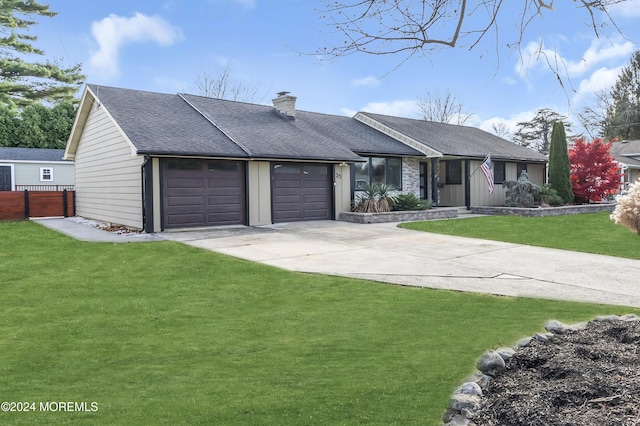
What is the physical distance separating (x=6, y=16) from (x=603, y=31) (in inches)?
1326

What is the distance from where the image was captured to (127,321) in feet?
16.9

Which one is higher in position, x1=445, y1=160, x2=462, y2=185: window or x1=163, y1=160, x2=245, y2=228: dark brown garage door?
x1=445, y1=160, x2=462, y2=185: window

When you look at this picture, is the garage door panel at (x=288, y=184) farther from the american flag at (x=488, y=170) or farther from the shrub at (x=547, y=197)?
the shrub at (x=547, y=197)

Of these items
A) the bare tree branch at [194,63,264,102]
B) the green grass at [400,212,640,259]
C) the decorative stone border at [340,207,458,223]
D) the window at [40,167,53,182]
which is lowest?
the green grass at [400,212,640,259]

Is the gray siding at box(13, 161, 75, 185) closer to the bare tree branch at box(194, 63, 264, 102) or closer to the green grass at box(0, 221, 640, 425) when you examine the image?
the bare tree branch at box(194, 63, 264, 102)

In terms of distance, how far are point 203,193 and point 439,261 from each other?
7.92m

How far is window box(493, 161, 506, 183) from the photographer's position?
23.2 metres

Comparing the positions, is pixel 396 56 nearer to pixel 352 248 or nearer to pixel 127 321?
pixel 127 321

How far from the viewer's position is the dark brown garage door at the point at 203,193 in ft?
44.8

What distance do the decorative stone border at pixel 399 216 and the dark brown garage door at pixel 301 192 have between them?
953mm

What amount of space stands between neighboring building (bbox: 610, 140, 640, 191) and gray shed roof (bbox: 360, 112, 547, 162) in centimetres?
1513

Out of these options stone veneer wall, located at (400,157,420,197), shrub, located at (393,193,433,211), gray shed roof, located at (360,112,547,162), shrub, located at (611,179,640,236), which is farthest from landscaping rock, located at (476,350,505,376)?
gray shed roof, located at (360,112,547,162)

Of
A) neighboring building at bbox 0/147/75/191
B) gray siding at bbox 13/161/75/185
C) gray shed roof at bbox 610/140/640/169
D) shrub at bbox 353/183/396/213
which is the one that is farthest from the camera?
gray shed roof at bbox 610/140/640/169

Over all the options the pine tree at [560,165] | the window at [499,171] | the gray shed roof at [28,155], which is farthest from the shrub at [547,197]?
the gray shed roof at [28,155]
